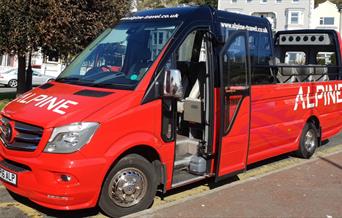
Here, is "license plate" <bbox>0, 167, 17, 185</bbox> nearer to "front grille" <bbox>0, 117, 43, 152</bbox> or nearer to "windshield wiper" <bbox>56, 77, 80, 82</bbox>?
"front grille" <bbox>0, 117, 43, 152</bbox>

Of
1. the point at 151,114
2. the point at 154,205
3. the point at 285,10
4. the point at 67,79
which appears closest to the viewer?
the point at 151,114

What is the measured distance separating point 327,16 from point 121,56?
6429 cm

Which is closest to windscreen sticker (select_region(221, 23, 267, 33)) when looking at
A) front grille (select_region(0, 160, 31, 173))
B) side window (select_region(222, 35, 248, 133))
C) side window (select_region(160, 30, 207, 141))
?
side window (select_region(222, 35, 248, 133))

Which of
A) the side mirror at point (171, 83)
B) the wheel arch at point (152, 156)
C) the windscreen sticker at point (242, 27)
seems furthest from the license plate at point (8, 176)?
the windscreen sticker at point (242, 27)

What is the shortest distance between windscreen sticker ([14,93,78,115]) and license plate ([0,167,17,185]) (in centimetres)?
78

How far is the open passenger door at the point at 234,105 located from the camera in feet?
19.9

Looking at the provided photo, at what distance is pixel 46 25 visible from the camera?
12758mm

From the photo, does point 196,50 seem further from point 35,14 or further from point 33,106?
point 35,14

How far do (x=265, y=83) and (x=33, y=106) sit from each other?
11.6 feet

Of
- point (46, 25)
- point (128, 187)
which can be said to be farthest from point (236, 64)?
point (46, 25)

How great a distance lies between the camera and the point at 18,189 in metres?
4.95

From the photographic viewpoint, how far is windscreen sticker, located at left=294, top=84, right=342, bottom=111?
805 centimetres

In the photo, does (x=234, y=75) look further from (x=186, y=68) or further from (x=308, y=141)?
(x=308, y=141)

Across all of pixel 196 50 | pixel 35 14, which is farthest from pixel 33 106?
Answer: pixel 35 14
